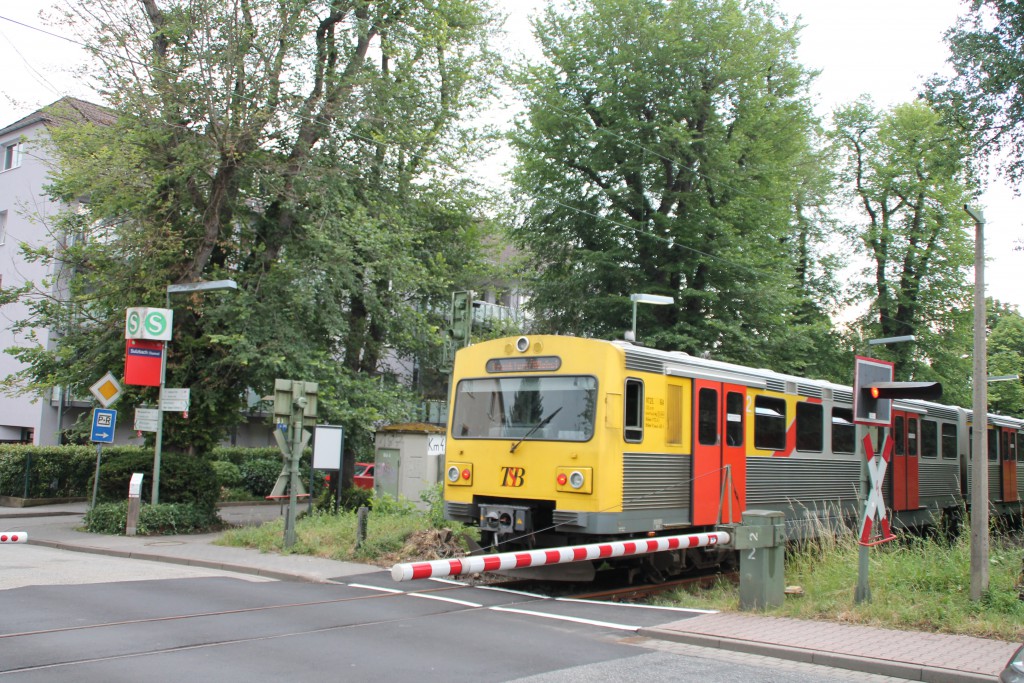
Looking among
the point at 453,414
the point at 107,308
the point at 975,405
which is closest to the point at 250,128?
the point at 107,308

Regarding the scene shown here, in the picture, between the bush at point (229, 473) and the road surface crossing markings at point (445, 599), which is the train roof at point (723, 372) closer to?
the road surface crossing markings at point (445, 599)

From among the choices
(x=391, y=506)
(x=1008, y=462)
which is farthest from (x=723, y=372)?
(x=1008, y=462)

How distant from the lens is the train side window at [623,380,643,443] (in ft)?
38.0

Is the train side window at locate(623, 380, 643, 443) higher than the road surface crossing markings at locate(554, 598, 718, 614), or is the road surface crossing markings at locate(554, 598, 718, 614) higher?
the train side window at locate(623, 380, 643, 443)

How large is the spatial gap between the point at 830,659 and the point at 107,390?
1519 cm

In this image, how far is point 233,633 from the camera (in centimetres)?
855

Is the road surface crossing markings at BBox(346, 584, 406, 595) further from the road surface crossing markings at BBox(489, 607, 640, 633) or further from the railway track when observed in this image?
the railway track

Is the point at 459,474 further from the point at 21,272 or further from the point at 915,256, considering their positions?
the point at 21,272

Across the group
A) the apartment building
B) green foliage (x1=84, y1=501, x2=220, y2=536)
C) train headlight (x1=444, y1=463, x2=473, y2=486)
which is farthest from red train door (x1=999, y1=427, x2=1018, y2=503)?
the apartment building

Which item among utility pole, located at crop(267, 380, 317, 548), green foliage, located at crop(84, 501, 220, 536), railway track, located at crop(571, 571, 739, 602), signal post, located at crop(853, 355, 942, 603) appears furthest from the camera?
green foliage, located at crop(84, 501, 220, 536)

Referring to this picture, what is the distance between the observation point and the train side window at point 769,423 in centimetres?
1394

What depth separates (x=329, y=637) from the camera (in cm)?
846

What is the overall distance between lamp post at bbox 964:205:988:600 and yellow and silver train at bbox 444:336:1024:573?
1.07 meters

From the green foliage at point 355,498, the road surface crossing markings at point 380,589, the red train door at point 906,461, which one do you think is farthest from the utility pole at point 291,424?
the red train door at point 906,461
